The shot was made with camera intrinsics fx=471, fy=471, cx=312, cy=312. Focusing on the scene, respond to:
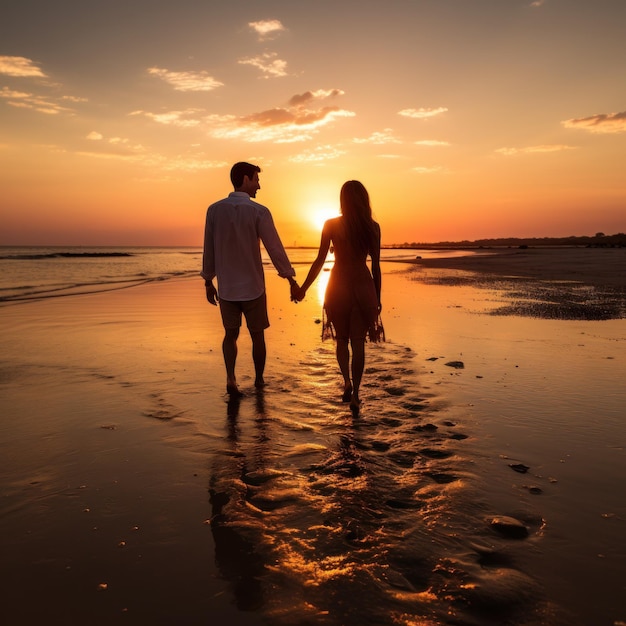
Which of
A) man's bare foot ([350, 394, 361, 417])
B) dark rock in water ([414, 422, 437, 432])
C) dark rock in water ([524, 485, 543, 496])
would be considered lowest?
dark rock in water ([524, 485, 543, 496])

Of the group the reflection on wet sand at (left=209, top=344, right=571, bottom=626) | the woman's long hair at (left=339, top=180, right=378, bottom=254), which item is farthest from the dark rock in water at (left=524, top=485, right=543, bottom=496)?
the woman's long hair at (left=339, top=180, right=378, bottom=254)

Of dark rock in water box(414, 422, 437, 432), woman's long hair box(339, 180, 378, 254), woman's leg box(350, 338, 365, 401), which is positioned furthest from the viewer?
woman's long hair box(339, 180, 378, 254)

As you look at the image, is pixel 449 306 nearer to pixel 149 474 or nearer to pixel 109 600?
pixel 149 474

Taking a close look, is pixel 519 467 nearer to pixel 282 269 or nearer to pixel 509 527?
pixel 509 527

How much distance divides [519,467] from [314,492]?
150cm

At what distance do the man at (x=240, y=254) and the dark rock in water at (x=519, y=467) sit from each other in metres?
2.94

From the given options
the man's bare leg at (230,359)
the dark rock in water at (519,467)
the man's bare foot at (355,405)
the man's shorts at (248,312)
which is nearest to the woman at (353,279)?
the man's bare foot at (355,405)

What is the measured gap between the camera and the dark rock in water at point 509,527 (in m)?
2.55

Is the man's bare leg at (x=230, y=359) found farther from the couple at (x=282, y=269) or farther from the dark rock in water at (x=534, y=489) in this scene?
the dark rock in water at (x=534, y=489)

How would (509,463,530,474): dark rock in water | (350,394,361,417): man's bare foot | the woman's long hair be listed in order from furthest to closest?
the woman's long hair
(350,394,361,417): man's bare foot
(509,463,530,474): dark rock in water

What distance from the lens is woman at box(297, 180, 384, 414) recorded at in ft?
16.3

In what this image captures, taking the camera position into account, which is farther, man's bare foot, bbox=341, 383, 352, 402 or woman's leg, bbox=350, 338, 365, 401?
man's bare foot, bbox=341, 383, 352, 402

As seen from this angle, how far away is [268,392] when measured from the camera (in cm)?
541

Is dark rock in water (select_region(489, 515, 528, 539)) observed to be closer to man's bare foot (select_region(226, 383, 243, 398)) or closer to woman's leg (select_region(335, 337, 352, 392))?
woman's leg (select_region(335, 337, 352, 392))
